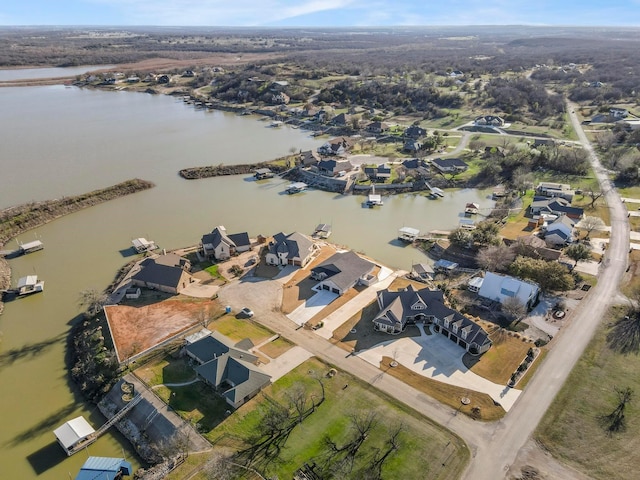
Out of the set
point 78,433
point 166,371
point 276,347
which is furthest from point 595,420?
point 78,433

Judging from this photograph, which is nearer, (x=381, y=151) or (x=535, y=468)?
(x=535, y=468)

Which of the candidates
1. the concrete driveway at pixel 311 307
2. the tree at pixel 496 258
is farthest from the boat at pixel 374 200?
the concrete driveway at pixel 311 307

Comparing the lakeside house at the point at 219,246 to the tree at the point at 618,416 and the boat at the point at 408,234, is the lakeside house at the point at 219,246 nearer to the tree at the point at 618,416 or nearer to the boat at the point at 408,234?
the boat at the point at 408,234

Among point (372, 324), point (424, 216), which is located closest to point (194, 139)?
point (424, 216)

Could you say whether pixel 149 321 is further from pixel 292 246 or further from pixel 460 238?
pixel 460 238

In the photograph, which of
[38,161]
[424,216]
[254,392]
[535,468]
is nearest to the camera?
[535,468]

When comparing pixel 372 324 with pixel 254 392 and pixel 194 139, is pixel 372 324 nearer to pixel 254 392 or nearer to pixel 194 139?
pixel 254 392

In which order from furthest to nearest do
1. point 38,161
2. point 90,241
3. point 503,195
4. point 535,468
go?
point 38,161 → point 503,195 → point 90,241 → point 535,468
